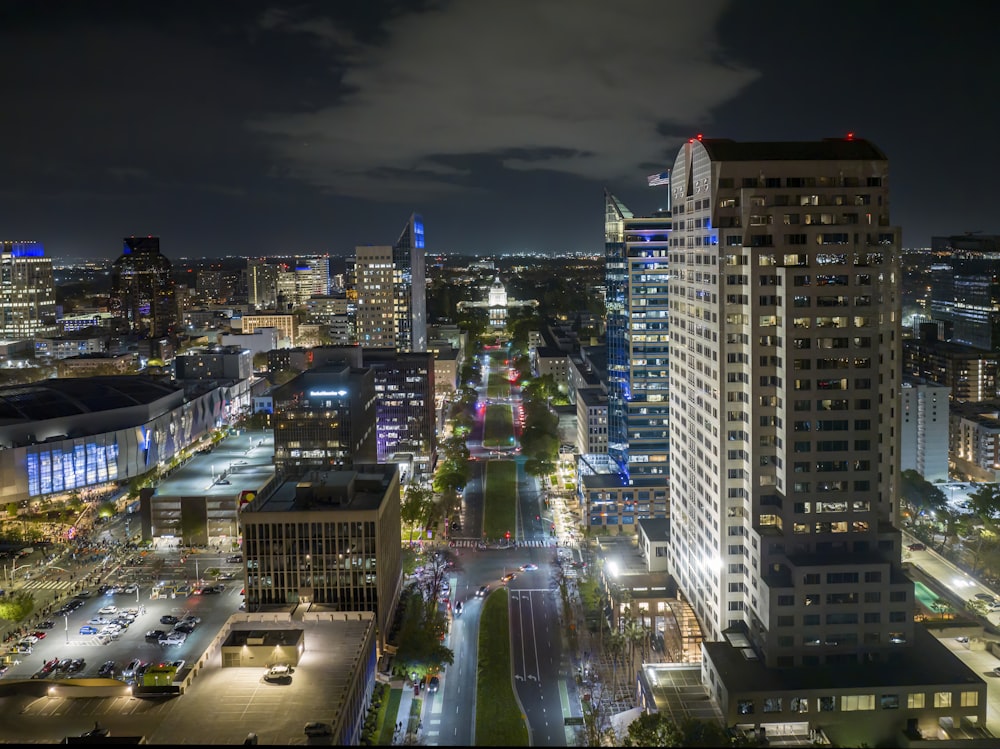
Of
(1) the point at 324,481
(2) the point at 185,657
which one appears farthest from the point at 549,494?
(2) the point at 185,657

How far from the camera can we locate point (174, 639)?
18.3 metres

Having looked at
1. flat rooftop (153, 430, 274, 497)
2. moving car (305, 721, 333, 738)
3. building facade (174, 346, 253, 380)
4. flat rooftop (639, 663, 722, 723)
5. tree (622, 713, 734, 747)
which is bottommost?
flat rooftop (639, 663, 722, 723)

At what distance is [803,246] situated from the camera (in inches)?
588

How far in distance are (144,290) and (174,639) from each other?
58.6 meters

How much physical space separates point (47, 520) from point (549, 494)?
15.9 meters

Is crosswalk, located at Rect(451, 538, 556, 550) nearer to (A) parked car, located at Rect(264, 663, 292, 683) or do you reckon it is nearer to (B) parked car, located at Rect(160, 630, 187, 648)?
(B) parked car, located at Rect(160, 630, 187, 648)

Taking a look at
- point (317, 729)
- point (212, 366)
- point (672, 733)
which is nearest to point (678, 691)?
point (672, 733)

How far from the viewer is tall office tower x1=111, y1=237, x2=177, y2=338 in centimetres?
7069

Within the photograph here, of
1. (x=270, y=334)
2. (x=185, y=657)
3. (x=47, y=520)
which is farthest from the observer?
(x=270, y=334)

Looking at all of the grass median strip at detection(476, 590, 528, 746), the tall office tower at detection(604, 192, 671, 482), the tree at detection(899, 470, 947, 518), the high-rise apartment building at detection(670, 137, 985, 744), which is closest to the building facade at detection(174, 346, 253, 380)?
the tall office tower at detection(604, 192, 671, 482)

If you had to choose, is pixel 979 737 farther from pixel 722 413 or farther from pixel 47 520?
pixel 47 520

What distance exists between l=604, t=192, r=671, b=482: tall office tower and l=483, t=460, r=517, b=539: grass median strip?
379 centimetres

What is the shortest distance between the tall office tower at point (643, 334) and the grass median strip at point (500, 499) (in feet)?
12.4

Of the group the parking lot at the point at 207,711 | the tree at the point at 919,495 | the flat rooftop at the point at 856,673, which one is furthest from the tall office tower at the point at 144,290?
the flat rooftop at the point at 856,673
